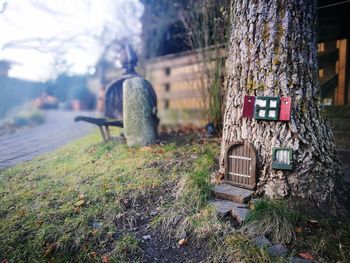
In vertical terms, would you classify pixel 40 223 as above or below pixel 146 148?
below

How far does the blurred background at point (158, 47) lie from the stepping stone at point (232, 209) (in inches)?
76.7

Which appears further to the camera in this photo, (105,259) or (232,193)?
(232,193)

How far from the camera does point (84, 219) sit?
8.41 ft

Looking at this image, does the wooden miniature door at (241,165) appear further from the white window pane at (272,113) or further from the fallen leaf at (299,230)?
the fallen leaf at (299,230)

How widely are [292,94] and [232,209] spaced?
47.2 inches

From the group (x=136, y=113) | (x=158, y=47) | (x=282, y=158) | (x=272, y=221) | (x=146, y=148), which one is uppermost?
(x=158, y=47)

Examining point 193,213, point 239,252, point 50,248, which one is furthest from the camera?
point 193,213

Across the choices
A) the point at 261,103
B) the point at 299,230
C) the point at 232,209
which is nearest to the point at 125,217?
the point at 232,209

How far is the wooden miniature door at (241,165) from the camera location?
2.76 meters

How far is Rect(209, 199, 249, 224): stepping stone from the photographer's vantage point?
2469 mm

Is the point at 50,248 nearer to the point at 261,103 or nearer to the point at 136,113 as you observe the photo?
the point at 261,103

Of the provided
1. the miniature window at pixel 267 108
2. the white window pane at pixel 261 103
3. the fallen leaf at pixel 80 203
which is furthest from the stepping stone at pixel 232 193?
the fallen leaf at pixel 80 203

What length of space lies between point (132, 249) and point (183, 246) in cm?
42

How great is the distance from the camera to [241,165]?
285cm
